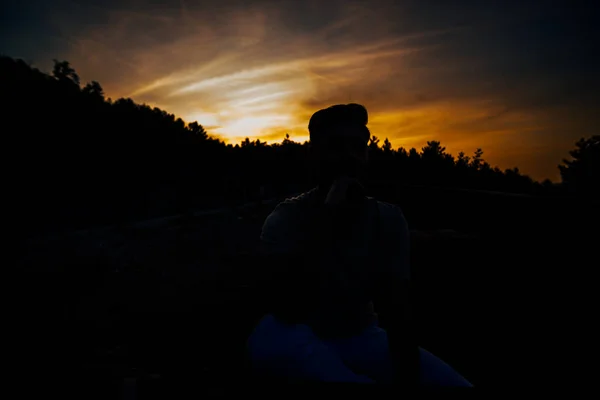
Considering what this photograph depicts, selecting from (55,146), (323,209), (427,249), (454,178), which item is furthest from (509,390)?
(55,146)

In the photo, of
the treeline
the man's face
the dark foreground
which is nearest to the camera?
the man's face

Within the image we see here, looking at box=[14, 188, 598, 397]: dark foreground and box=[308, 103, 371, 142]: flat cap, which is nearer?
box=[308, 103, 371, 142]: flat cap

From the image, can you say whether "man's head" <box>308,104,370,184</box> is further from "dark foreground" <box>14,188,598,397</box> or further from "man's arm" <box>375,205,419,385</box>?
"dark foreground" <box>14,188,598,397</box>

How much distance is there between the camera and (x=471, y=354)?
9.10ft

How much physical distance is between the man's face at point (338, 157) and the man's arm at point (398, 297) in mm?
318

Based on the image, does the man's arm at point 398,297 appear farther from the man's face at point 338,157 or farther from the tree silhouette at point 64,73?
the tree silhouette at point 64,73

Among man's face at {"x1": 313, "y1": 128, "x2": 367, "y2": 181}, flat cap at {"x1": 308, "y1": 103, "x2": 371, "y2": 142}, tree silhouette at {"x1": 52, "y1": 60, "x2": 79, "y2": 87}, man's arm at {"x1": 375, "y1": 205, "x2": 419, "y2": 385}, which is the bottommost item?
man's arm at {"x1": 375, "y1": 205, "x2": 419, "y2": 385}

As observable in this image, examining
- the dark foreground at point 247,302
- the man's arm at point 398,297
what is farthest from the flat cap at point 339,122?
the dark foreground at point 247,302

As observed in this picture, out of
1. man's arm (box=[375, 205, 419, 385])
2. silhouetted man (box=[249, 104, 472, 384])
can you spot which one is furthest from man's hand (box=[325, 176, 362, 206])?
man's arm (box=[375, 205, 419, 385])

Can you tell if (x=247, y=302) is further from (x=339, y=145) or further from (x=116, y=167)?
(x=116, y=167)

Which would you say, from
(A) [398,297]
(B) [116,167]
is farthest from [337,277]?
(B) [116,167]

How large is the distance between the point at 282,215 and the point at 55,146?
21.2 meters

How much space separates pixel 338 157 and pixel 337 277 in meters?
0.65

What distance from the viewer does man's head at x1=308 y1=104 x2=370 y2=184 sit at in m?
1.73
